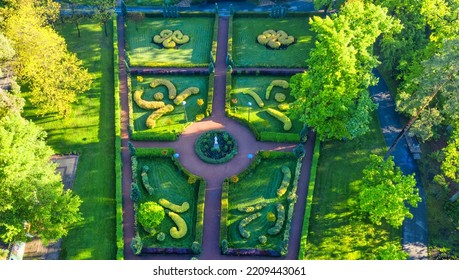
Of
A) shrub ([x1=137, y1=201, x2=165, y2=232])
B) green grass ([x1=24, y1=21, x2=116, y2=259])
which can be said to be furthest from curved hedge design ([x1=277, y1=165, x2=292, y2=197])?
green grass ([x1=24, y1=21, x2=116, y2=259])

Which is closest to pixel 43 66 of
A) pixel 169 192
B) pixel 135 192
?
pixel 135 192

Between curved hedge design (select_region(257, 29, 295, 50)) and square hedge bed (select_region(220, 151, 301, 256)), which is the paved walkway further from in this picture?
curved hedge design (select_region(257, 29, 295, 50))

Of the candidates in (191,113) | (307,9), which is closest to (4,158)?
(191,113)

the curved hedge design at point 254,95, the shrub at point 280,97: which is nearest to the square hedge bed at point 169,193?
the curved hedge design at point 254,95

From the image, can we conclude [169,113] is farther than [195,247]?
Yes

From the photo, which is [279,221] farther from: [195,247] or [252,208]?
[195,247]

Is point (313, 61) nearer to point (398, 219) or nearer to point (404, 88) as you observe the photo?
point (404, 88)

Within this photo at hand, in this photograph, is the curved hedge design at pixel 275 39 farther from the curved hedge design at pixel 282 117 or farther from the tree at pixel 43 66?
the tree at pixel 43 66
